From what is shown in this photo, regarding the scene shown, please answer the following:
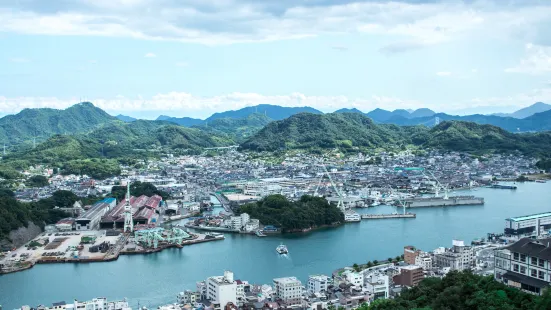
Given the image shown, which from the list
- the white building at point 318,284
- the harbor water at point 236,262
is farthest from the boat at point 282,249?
the white building at point 318,284

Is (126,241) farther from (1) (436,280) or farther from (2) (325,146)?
(2) (325,146)

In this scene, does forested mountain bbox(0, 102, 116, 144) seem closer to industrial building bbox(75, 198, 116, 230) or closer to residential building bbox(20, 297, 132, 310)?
industrial building bbox(75, 198, 116, 230)

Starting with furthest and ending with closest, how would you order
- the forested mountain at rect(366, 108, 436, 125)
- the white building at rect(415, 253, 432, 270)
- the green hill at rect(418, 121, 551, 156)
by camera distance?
the forested mountain at rect(366, 108, 436, 125) < the green hill at rect(418, 121, 551, 156) < the white building at rect(415, 253, 432, 270)

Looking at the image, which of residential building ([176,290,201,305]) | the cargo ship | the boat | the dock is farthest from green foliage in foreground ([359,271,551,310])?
the cargo ship

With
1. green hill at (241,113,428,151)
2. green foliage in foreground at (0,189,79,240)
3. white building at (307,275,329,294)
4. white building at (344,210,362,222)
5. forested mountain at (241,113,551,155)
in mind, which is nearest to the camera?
white building at (307,275,329,294)

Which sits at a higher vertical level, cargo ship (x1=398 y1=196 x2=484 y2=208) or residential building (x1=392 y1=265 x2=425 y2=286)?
cargo ship (x1=398 y1=196 x2=484 y2=208)

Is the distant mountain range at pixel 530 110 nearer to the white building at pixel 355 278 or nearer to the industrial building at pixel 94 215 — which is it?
the industrial building at pixel 94 215

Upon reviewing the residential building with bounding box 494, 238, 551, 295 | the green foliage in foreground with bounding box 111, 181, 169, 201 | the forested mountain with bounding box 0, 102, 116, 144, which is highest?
the forested mountain with bounding box 0, 102, 116, 144

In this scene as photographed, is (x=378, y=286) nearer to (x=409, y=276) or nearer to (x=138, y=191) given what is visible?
(x=409, y=276)
